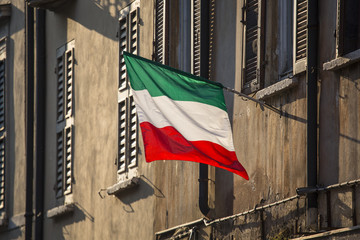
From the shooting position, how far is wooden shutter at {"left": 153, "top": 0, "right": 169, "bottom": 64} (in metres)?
13.7

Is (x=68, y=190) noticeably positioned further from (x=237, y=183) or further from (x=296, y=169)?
(x=296, y=169)

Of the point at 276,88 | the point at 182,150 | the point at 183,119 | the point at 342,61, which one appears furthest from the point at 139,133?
the point at 342,61

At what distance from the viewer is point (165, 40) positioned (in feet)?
45.1

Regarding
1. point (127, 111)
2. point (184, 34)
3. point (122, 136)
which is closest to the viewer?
point (184, 34)

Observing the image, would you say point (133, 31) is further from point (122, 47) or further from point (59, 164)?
point (59, 164)

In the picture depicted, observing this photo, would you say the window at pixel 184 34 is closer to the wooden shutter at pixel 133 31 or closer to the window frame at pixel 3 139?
the wooden shutter at pixel 133 31

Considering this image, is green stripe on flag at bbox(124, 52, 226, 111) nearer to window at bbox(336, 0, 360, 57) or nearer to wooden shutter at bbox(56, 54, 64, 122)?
window at bbox(336, 0, 360, 57)

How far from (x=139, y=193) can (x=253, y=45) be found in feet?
12.5

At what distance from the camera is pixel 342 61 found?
9.19 meters

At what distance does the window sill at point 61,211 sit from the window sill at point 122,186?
1807mm

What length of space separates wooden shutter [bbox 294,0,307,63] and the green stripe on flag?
2.90 ft

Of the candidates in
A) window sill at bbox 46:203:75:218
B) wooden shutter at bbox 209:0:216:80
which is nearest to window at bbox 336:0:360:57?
wooden shutter at bbox 209:0:216:80

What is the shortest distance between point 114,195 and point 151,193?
1434mm

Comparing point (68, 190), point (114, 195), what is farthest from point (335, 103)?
point (68, 190)
